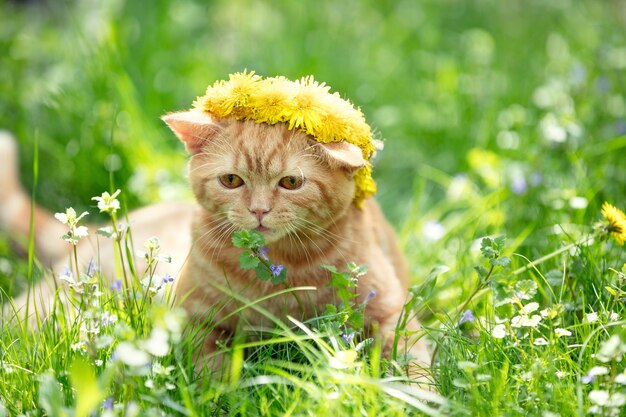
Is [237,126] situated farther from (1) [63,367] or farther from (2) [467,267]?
(2) [467,267]

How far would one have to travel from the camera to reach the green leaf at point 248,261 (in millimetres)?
1951

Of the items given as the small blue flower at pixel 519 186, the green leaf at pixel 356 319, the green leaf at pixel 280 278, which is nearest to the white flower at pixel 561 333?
the green leaf at pixel 356 319

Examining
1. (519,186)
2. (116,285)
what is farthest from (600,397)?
(519,186)

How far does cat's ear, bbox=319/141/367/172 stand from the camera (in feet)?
6.31

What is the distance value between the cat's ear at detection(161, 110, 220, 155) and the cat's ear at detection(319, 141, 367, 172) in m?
0.32

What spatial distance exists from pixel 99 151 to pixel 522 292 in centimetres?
215

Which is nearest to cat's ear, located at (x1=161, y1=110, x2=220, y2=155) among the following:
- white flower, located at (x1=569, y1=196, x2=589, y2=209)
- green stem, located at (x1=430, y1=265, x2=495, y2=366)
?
green stem, located at (x1=430, y1=265, x2=495, y2=366)

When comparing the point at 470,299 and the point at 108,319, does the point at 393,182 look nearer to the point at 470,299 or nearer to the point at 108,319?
the point at 470,299

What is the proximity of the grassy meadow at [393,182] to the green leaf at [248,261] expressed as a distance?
21cm

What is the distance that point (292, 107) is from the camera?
6.48 ft

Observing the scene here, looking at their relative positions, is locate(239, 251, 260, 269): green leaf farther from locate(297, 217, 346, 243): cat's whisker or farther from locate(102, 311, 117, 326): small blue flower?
locate(102, 311, 117, 326): small blue flower

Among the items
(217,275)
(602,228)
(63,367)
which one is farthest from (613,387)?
(63,367)

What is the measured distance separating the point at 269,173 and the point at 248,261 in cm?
24

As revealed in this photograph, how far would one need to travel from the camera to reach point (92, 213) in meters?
3.38
